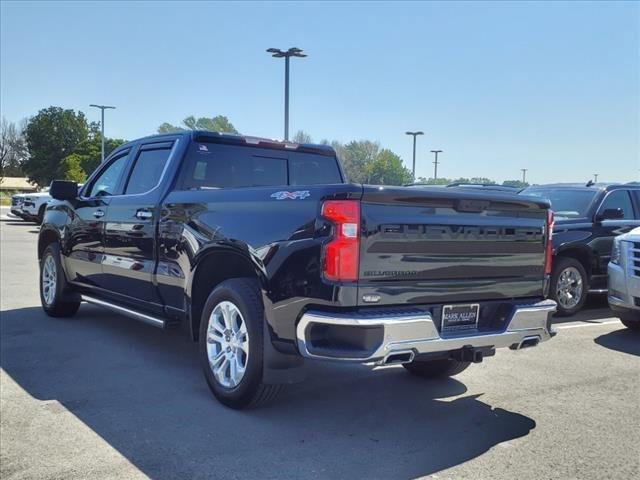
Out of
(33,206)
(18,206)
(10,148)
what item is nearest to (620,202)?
(33,206)

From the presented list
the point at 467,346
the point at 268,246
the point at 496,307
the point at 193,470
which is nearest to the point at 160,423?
the point at 193,470

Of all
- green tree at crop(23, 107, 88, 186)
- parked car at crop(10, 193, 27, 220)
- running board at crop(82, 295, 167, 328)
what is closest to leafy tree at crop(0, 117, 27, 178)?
green tree at crop(23, 107, 88, 186)

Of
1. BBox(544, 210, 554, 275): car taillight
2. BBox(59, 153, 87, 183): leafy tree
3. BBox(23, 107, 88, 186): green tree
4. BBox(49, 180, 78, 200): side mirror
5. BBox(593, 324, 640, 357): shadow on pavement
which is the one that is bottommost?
BBox(593, 324, 640, 357): shadow on pavement

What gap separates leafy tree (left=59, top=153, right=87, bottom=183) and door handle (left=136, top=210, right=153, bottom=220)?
5227 cm

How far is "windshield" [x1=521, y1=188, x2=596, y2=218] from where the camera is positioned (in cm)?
877

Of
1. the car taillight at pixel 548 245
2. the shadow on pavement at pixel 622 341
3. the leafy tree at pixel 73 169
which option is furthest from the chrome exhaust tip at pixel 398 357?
the leafy tree at pixel 73 169

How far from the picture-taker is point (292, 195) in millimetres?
3830

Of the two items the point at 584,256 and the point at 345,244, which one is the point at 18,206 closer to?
the point at 584,256

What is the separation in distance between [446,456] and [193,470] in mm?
1442

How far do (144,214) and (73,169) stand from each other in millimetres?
57806

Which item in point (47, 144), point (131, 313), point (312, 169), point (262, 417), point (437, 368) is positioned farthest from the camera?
point (47, 144)

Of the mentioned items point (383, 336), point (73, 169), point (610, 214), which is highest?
point (73, 169)

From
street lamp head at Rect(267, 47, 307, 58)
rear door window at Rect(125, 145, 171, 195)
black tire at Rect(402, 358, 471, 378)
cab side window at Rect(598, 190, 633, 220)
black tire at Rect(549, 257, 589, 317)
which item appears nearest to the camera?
black tire at Rect(402, 358, 471, 378)

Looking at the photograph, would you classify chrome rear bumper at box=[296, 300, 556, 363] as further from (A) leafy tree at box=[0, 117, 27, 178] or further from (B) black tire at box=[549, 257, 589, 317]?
(A) leafy tree at box=[0, 117, 27, 178]
